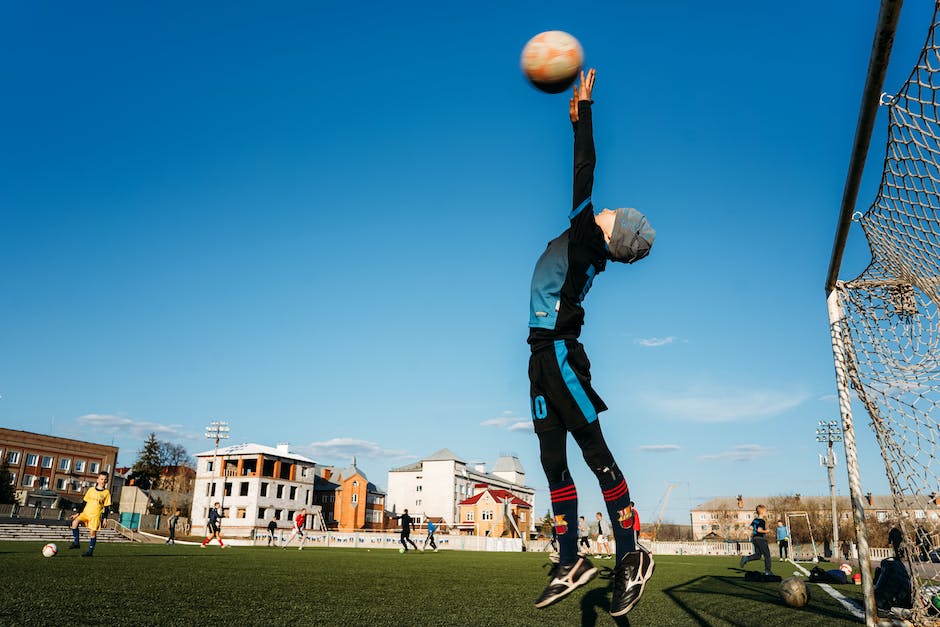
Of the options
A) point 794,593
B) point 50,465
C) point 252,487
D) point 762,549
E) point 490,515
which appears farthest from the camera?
point 50,465

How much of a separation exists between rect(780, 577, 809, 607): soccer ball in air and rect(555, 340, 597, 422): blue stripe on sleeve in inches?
336

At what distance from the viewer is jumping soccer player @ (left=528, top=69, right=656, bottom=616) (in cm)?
354

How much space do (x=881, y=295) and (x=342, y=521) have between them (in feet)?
297

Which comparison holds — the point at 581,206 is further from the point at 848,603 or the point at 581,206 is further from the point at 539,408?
the point at 848,603

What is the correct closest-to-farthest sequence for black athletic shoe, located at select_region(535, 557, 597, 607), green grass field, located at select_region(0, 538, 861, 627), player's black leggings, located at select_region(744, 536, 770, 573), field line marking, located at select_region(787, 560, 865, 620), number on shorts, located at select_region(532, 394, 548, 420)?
black athletic shoe, located at select_region(535, 557, 597, 607), number on shorts, located at select_region(532, 394, 548, 420), green grass field, located at select_region(0, 538, 861, 627), field line marking, located at select_region(787, 560, 865, 620), player's black leggings, located at select_region(744, 536, 770, 573)

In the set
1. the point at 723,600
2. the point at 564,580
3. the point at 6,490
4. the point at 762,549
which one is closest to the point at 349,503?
the point at 6,490

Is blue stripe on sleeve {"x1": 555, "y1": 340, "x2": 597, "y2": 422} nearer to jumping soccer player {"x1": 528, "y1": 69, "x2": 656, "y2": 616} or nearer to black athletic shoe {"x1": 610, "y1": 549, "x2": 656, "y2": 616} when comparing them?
jumping soccer player {"x1": 528, "y1": 69, "x2": 656, "y2": 616}

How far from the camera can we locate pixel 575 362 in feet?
11.8

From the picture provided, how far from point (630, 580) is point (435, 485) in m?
91.0

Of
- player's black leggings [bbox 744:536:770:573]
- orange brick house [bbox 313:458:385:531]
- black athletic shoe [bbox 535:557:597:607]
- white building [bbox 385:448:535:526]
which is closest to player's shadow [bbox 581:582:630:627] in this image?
black athletic shoe [bbox 535:557:597:607]

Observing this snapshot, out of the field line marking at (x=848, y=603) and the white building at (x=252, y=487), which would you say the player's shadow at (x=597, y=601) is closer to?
the field line marking at (x=848, y=603)

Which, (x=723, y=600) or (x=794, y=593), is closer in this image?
(x=794, y=593)

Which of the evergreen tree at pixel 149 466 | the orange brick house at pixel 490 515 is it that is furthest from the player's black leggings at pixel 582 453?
the evergreen tree at pixel 149 466

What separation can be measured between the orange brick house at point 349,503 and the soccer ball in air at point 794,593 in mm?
83337
